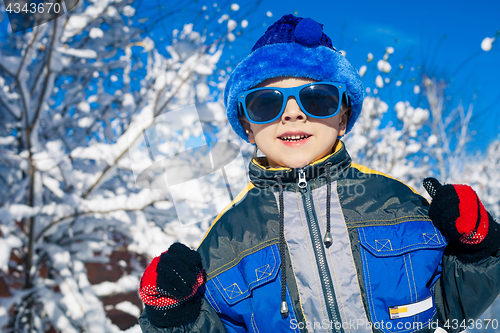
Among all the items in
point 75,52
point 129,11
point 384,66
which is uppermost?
point 129,11

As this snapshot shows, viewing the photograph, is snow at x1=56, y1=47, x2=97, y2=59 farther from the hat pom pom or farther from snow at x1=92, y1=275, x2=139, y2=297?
snow at x1=92, y1=275, x2=139, y2=297

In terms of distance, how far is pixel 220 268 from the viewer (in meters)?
1.23

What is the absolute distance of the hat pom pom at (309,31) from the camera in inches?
53.8

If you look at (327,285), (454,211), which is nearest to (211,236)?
(327,285)

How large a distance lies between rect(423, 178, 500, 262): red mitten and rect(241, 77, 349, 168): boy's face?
50cm

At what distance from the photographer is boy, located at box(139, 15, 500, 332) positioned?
1.13m

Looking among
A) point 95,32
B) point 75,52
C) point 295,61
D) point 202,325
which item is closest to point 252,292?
point 202,325

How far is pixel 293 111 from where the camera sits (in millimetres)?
1285

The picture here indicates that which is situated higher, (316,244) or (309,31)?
(309,31)

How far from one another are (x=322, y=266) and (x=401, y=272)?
318 mm

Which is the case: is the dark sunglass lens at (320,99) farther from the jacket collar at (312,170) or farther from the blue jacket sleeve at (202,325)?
the blue jacket sleeve at (202,325)

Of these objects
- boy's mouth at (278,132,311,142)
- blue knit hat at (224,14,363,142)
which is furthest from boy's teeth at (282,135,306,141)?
blue knit hat at (224,14,363,142)

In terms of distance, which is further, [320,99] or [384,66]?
[384,66]

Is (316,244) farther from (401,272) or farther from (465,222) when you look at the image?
(465,222)
